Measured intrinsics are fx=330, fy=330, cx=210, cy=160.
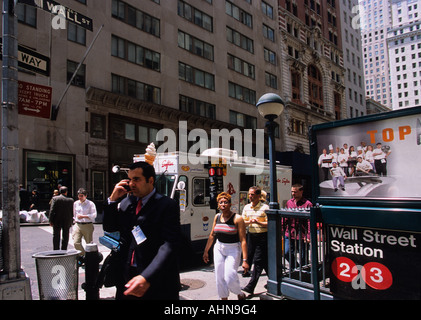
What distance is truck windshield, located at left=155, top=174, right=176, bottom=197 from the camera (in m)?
8.88

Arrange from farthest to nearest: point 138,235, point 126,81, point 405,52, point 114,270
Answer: point 405,52
point 126,81
point 114,270
point 138,235

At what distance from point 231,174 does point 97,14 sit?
17262mm

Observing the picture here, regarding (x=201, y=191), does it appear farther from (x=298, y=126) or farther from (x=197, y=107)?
(x=298, y=126)

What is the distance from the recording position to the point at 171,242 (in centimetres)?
300

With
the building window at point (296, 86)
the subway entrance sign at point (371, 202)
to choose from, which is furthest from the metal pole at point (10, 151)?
the building window at point (296, 86)

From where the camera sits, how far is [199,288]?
21.2 ft

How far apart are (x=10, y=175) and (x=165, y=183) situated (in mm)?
5028

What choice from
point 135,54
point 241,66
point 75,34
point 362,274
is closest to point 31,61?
point 362,274

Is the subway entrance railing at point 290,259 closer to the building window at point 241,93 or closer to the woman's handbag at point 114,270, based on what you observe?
the woman's handbag at point 114,270

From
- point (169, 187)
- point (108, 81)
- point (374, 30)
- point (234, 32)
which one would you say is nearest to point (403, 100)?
point (374, 30)

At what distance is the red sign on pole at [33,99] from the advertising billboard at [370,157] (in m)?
3.80

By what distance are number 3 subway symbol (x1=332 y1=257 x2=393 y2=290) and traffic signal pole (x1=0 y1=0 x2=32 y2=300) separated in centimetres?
391

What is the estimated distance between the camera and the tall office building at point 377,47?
124812 millimetres
